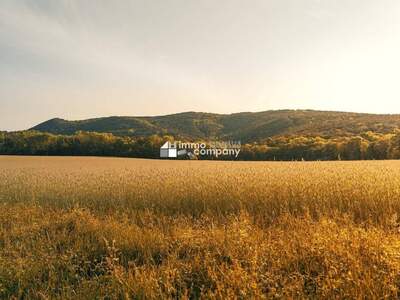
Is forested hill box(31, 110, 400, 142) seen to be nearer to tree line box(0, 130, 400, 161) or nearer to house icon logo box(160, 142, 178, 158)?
tree line box(0, 130, 400, 161)

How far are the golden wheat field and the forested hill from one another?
8422 cm

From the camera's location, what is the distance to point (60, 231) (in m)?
5.93

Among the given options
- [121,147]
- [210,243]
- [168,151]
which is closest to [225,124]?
[121,147]

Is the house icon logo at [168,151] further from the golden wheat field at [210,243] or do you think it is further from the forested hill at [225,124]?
the forested hill at [225,124]

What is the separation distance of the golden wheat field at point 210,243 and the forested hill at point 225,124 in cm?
8422

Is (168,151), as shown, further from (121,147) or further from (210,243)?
(210,243)

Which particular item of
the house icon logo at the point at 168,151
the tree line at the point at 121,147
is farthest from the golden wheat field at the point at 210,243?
the tree line at the point at 121,147

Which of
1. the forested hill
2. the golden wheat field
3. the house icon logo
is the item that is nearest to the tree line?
the house icon logo

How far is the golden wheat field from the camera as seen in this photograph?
344cm

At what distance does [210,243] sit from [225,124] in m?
120

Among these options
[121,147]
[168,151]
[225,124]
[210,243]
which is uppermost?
[225,124]

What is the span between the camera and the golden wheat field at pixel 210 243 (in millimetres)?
3438

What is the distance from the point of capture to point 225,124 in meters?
123

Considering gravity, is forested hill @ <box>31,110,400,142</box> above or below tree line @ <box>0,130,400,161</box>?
above
